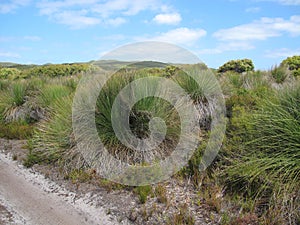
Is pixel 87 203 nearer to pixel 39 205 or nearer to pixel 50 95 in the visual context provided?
pixel 39 205

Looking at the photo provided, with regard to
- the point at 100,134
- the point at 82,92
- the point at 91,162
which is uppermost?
the point at 82,92

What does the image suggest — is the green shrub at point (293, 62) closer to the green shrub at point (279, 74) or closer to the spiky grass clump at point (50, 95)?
the green shrub at point (279, 74)

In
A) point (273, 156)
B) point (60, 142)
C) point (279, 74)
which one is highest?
point (279, 74)

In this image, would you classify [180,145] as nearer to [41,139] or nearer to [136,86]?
[136,86]

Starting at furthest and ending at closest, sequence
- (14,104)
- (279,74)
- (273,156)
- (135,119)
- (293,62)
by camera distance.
→ 1. (293,62)
2. (279,74)
3. (14,104)
4. (135,119)
5. (273,156)

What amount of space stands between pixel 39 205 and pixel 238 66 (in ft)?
80.9

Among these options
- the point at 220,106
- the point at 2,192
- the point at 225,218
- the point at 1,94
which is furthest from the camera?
the point at 1,94

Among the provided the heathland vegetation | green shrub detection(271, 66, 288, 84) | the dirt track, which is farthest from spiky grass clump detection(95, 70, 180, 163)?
green shrub detection(271, 66, 288, 84)

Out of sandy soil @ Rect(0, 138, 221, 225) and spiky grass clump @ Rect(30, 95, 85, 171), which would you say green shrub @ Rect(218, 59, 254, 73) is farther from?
sandy soil @ Rect(0, 138, 221, 225)

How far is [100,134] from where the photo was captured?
5824mm

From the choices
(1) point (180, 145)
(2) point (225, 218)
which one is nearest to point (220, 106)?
(1) point (180, 145)

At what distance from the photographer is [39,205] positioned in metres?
4.79

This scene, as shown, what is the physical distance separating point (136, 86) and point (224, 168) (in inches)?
90.3

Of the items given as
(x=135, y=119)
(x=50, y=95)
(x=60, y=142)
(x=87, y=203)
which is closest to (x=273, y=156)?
(x=135, y=119)
